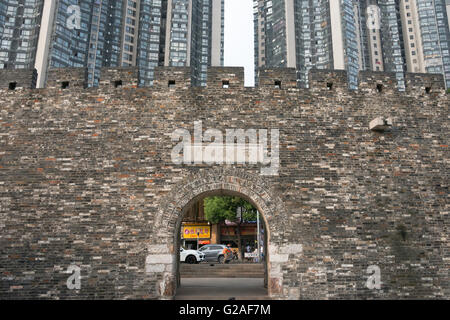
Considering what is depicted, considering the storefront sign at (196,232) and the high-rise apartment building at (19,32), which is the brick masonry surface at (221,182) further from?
the high-rise apartment building at (19,32)

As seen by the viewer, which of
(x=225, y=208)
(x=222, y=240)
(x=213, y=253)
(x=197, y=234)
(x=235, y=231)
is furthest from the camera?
(x=235, y=231)

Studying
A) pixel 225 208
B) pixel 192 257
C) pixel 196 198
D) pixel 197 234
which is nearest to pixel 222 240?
pixel 197 234

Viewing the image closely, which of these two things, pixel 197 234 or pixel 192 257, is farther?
pixel 197 234

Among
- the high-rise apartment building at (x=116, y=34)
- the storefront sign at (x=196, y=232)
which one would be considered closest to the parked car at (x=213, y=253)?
the storefront sign at (x=196, y=232)

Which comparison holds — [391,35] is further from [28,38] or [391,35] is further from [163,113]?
[163,113]

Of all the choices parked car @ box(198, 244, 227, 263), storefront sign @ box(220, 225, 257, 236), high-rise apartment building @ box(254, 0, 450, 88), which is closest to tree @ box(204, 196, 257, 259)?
storefront sign @ box(220, 225, 257, 236)

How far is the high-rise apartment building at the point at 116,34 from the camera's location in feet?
148

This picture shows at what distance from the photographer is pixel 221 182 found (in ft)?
27.3

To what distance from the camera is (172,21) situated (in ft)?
177

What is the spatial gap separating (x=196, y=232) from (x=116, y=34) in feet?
132

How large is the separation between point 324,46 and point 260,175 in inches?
2141

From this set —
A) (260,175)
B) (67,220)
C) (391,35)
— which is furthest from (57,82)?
(391,35)

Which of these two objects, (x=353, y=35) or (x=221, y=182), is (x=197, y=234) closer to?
(x=221, y=182)

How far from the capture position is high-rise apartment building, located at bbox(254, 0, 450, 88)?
54.0m
